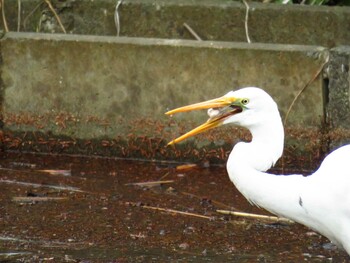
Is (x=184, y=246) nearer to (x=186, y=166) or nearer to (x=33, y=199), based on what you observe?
(x=33, y=199)

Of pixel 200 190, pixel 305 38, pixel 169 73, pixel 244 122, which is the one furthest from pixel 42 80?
pixel 244 122

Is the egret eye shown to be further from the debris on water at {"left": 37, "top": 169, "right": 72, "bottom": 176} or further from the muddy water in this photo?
the debris on water at {"left": 37, "top": 169, "right": 72, "bottom": 176}

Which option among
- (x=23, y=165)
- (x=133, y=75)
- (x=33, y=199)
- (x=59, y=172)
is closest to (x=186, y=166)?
(x=133, y=75)

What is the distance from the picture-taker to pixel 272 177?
18.3 feet

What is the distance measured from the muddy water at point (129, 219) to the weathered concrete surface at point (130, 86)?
0.16 meters

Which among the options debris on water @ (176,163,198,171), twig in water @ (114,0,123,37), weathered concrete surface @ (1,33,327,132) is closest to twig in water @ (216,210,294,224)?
debris on water @ (176,163,198,171)

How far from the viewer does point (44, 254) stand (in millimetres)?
5828

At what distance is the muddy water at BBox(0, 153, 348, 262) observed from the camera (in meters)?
5.90

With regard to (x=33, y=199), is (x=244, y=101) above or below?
above

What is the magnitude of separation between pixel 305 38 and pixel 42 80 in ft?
6.38

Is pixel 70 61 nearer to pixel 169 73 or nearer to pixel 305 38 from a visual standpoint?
pixel 169 73

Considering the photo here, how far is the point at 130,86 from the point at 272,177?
2.26 metres

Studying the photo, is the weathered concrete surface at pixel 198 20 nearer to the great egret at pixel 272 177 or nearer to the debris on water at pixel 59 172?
the debris on water at pixel 59 172

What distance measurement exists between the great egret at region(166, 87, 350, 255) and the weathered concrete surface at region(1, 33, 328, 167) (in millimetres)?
1850
